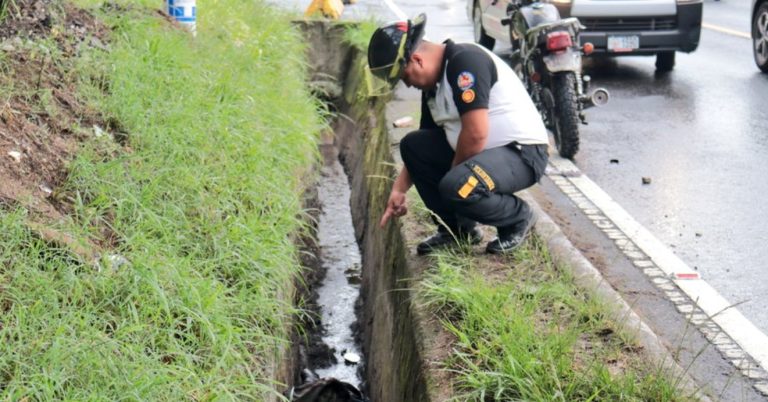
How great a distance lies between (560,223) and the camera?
6.96m

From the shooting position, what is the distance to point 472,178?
16.1 ft

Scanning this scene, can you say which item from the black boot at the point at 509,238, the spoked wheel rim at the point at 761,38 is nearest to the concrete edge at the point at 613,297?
the black boot at the point at 509,238

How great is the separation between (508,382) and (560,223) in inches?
130

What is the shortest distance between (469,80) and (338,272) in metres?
2.62

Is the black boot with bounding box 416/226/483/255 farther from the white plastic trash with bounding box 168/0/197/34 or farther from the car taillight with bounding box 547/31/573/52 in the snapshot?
the white plastic trash with bounding box 168/0/197/34

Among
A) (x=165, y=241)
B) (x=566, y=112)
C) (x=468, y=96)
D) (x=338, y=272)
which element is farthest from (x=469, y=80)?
(x=566, y=112)

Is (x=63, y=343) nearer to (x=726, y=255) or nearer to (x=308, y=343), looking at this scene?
(x=308, y=343)

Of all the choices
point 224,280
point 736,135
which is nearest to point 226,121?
point 224,280

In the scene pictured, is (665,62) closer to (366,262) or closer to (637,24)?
(637,24)

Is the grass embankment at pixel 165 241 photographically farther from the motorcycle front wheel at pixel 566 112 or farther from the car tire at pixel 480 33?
the car tire at pixel 480 33

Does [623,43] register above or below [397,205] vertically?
below

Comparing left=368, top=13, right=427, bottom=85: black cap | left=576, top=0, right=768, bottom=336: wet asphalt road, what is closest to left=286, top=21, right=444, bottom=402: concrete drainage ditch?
left=368, top=13, right=427, bottom=85: black cap

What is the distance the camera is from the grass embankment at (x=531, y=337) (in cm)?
370

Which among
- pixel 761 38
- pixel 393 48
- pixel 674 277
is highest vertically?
pixel 393 48
